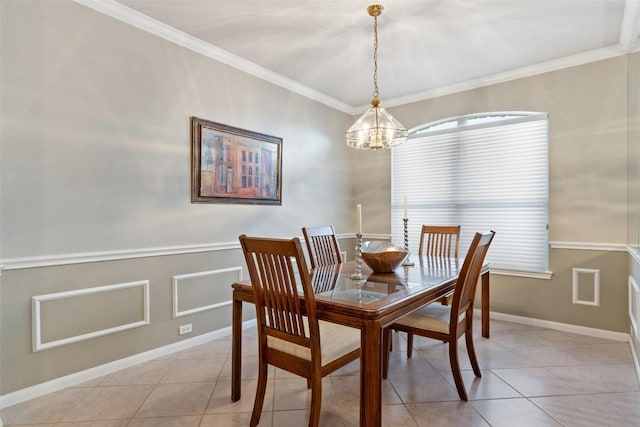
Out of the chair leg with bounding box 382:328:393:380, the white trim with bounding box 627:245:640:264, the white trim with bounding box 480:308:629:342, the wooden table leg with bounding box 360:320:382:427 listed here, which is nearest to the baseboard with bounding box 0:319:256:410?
the chair leg with bounding box 382:328:393:380

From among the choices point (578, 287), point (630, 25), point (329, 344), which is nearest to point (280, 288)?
point (329, 344)

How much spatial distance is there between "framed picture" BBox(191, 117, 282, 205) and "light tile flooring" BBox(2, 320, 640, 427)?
4.74ft

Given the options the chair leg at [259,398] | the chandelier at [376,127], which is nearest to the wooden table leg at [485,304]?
the chandelier at [376,127]

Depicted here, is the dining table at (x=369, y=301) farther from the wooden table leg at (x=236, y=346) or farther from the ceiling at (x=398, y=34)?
the ceiling at (x=398, y=34)

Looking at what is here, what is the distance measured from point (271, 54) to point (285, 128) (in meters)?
0.84

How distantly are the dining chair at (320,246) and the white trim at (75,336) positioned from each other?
1329 mm

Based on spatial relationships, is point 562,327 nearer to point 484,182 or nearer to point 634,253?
point 634,253

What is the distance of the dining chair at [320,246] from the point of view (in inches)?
112

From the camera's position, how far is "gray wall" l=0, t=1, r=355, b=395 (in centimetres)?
206

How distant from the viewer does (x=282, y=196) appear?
3785mm

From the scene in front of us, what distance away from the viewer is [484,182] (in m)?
3.80

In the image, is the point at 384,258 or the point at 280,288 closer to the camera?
the point at 280,288

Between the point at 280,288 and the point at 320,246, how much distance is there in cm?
127

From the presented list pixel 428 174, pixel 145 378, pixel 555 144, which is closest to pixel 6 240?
pixel 145 378
